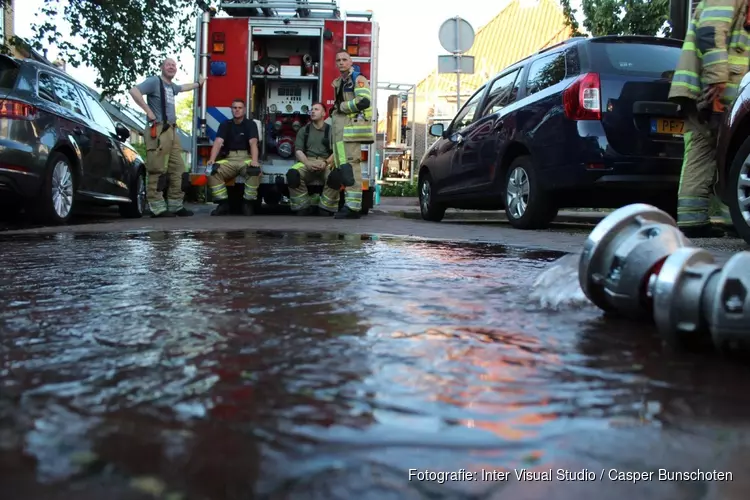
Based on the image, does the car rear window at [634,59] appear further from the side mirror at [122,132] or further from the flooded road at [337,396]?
the side mirror at [122,132]

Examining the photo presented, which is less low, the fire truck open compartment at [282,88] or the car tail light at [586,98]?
the fire truck open compartment at [282,88]

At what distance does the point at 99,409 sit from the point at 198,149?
27.4ft

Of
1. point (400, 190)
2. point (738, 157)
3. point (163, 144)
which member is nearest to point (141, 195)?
point (163, 144)

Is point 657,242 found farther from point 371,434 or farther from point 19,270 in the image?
point 19,270

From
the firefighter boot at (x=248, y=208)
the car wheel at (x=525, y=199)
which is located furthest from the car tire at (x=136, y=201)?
the car wheel at (x=525, y=199)

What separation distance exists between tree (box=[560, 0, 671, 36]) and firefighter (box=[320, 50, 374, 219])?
6.93 metres

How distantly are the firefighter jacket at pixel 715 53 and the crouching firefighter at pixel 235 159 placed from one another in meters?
5.25

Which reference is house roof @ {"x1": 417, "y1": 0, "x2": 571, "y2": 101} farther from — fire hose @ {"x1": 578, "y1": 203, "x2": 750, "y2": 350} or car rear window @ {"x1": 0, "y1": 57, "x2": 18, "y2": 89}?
fire hose @ {"x1": 578, "y1": 203, "x2": 750, "y2": 350}

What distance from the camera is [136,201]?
8953 mm

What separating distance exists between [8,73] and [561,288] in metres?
5.67

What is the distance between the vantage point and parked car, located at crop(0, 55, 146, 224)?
5.96 metres

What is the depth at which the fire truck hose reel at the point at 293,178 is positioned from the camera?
27.9ft

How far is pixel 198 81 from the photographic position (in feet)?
29.6

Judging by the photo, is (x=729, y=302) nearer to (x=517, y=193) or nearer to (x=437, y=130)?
(x=517, y=193)
